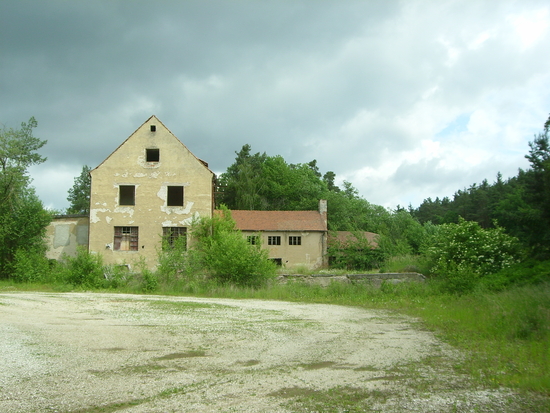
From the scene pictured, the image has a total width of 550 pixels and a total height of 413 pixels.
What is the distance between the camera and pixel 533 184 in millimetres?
18500

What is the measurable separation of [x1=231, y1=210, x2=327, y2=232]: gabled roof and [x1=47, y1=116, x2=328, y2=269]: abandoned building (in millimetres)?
12488

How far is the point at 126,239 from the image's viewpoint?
31422mm

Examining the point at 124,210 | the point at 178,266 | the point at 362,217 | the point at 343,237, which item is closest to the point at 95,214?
the point at 124,210

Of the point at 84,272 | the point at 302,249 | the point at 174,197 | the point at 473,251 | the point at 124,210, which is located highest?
the point at 174,197

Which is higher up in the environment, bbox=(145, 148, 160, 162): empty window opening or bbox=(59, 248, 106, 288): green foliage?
bbox=(145, 148, 160, 162): empty window opening

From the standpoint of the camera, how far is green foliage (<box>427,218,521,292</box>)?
2364 cm

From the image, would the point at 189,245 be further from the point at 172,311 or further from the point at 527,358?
the point at 527,358

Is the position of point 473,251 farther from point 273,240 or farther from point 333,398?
point 273,240

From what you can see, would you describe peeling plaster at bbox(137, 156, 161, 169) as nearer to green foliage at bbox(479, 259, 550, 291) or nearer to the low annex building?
the low annex building

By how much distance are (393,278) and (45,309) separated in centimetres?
1730

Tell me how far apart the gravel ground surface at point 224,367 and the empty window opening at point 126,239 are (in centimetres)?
1798

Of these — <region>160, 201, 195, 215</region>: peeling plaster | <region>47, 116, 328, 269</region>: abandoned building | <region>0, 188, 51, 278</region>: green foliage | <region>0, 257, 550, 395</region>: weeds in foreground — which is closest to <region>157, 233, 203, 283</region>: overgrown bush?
<region>0, 257, 550, 395</region>: weeds in foreground

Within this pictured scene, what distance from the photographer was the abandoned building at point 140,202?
1231 inches

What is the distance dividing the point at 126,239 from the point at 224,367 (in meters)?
25.6
